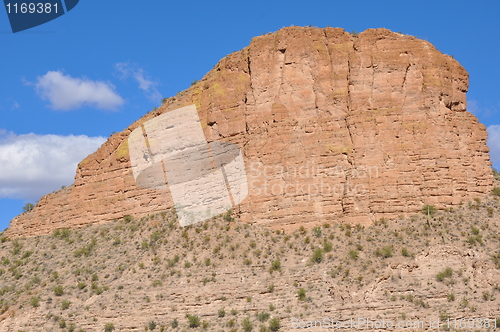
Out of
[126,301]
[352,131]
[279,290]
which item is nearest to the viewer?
[279,290]

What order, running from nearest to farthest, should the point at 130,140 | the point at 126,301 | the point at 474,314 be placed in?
the point at 474,314, the point at 126,301, the point at 130,140

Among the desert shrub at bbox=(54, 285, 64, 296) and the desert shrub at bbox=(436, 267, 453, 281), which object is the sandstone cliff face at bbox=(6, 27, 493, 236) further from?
the desert shrub at bbox=(54, 285, 64, 296)

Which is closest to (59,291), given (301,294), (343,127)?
(301,294)

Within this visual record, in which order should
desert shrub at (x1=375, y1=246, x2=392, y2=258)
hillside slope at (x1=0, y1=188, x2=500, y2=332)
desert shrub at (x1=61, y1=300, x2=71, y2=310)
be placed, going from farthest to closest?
1. desert shrub at (x1=61, y1=300, x2=71, y2=310)
2. desert shrub at (x1=375, y1=246, x2=392, y2=258)
3. hillside slope at (x1=0, y1=188, x2=500, y2=332)

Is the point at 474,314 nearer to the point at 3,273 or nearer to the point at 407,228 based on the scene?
the point at 407,228

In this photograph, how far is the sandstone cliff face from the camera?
125 ft

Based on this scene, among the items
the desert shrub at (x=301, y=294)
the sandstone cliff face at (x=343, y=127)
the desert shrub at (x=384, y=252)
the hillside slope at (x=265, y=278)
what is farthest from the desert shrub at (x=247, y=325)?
the desert shrub at (x=384, y=252)

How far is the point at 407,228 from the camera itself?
36.5 metres

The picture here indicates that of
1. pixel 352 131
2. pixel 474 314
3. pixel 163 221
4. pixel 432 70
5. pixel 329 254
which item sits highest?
pixel 432 70

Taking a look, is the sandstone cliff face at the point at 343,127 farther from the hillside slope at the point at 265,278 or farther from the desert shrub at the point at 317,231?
the hillside slope at the point at 265,278

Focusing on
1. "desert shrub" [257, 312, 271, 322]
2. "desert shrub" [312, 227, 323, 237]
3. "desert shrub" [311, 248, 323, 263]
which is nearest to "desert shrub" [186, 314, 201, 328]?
"desert shrub" [257, 312, 271, 322]

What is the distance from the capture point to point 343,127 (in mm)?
40531

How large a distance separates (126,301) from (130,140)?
49.1ft

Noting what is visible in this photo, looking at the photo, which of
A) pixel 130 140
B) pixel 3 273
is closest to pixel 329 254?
pixel 130 140
